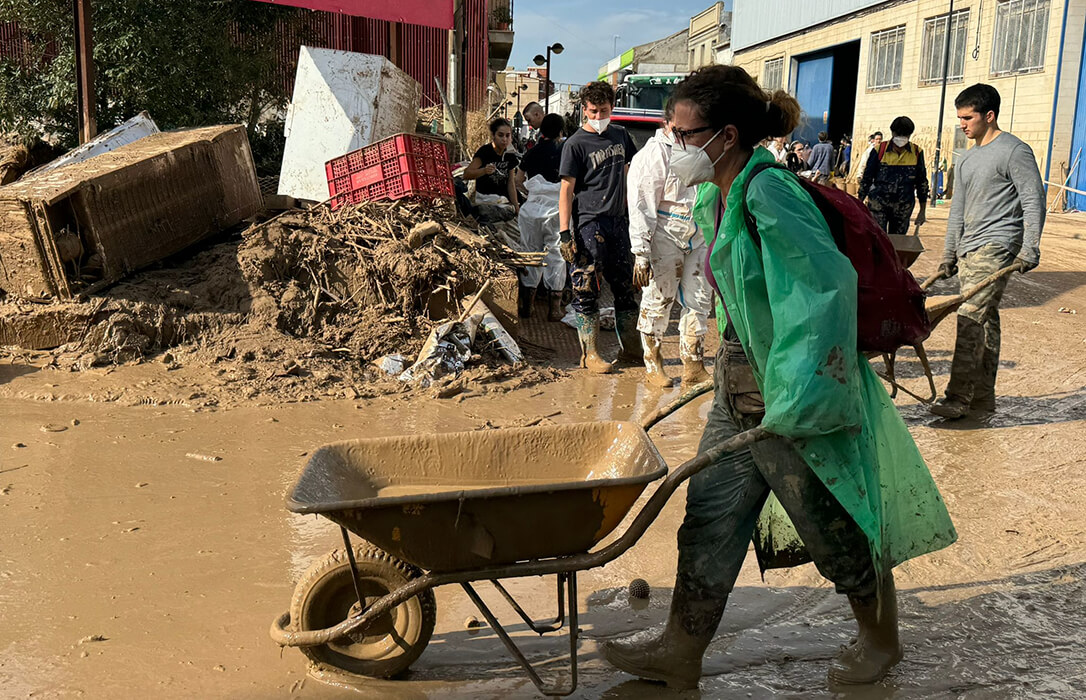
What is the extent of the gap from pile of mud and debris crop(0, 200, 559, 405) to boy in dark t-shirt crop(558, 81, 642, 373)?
696 millimetres

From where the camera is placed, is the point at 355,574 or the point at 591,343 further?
the point at 591,343

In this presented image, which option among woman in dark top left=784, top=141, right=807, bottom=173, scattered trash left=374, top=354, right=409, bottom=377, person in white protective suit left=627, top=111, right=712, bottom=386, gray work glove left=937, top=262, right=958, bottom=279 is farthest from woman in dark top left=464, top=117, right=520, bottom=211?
woman in dark top left=784, top=141, right=807, bottom=173

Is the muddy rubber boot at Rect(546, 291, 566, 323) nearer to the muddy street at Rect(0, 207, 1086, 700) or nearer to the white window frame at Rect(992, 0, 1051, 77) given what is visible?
the muddy street at Rect(0, 207, 1086, 700)

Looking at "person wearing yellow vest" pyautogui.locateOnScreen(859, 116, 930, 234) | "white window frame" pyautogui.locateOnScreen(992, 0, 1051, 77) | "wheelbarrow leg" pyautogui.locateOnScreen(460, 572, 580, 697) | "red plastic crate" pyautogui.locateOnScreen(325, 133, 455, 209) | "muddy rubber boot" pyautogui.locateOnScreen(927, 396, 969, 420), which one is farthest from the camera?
"white window frame" pyautogui.locateOnScreen(992, 0, 1051, 77)

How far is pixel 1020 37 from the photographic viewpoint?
2094 centimetres

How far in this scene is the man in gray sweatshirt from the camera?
18.2 ft

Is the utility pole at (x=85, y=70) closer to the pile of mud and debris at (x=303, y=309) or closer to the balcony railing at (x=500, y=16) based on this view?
the pile of mud and debris at (x=303, y=309)

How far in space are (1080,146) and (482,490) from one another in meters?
20.2

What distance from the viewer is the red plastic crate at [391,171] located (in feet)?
25.6

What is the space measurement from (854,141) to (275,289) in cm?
2663

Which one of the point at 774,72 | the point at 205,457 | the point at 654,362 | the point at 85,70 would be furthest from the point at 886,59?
the point at 205,457

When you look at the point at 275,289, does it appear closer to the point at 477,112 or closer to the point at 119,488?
the point at 119,488

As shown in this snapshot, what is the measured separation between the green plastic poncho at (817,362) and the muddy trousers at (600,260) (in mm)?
3920

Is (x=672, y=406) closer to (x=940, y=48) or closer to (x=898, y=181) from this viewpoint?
(x=898, y=181)
